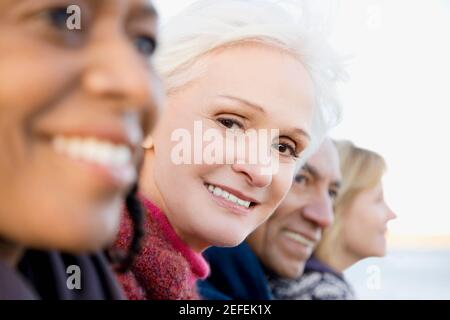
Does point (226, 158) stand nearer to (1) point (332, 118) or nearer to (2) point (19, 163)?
(1) point (332, 118)

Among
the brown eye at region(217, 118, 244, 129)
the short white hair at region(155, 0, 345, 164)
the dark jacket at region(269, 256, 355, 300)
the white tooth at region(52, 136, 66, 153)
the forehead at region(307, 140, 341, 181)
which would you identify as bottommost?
the dark jacket at region(269, 256, 355, 300)

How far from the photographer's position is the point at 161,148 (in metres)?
0.92

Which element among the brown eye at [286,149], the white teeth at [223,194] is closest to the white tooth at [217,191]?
the white teeth at [223,194]

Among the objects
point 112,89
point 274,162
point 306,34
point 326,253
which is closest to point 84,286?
point 112,89

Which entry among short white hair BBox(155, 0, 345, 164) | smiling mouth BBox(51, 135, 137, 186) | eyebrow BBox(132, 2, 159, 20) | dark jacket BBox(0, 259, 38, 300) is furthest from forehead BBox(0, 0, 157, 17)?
short white hair BBox(155, 0, 345, 164)

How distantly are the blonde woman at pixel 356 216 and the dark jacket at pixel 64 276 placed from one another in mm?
817

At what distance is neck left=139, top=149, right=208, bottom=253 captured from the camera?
3.05 ft

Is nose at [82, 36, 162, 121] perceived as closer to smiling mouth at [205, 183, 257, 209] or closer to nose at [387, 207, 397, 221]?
smiling mouth at [205, 183, 257, 209]

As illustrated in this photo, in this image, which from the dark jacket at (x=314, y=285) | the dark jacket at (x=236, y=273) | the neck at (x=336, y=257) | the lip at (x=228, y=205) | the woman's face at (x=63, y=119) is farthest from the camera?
the neck at (x=336, y=257)

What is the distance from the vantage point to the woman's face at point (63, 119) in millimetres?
446

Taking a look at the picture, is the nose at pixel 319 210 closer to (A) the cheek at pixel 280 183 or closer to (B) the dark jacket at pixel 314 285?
(B) the dark jacket at pixel 314 285

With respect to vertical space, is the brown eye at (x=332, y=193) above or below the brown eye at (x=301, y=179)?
below

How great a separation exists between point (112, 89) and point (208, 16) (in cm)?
51

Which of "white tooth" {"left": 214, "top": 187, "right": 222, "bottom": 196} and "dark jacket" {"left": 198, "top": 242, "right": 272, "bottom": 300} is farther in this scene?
"dark jacket" {"left": 198, "top": 242, "right": 272, "bottom": 300}
